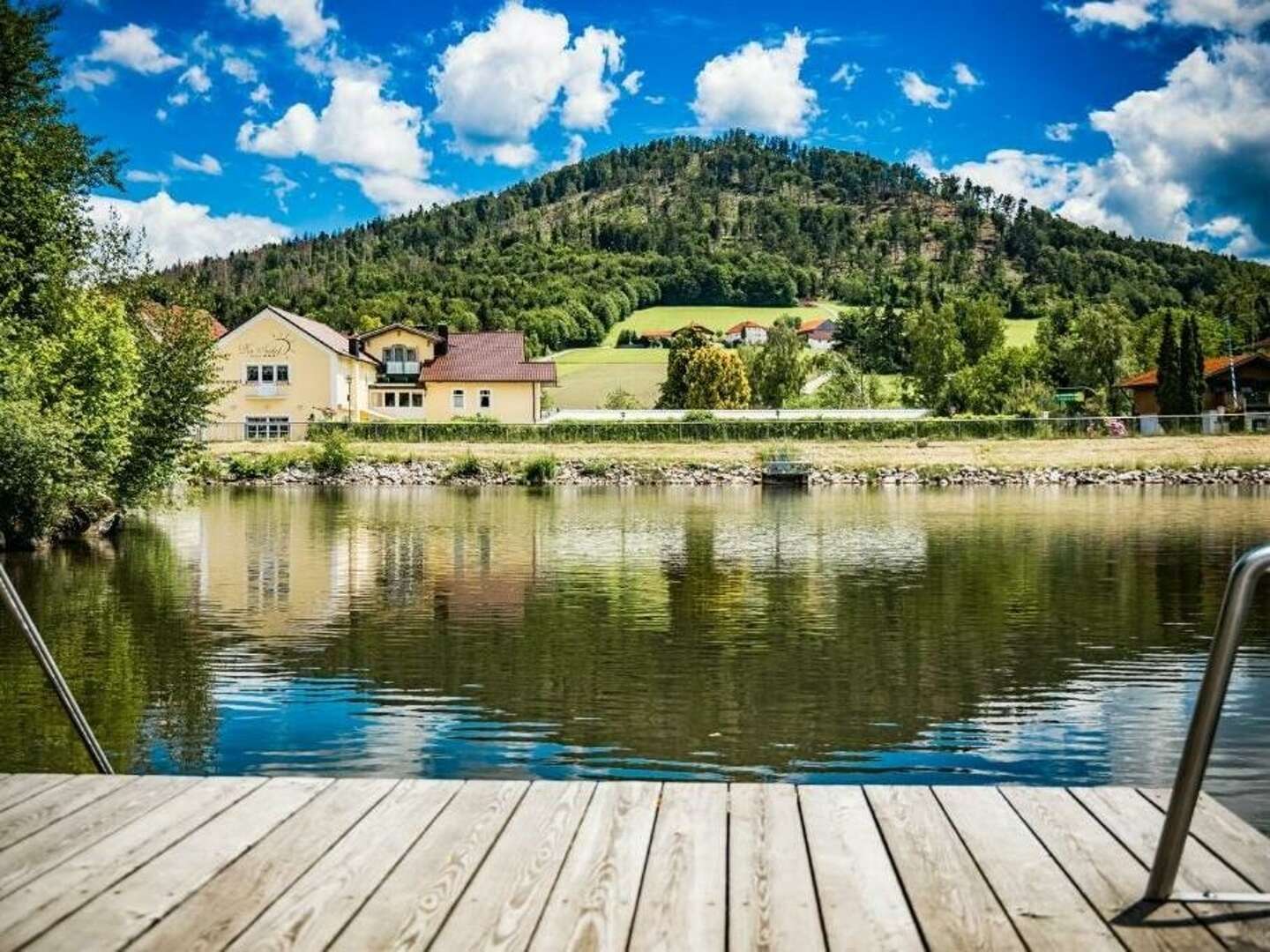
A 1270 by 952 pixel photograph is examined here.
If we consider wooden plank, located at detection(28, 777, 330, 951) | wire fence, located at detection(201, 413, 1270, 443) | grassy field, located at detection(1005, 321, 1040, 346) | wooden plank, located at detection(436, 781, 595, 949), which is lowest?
wooden plank, located at detection(436, 781, 595, 949)

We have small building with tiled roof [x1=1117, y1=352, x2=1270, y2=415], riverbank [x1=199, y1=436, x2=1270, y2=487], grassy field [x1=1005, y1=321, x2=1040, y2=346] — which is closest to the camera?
riverbank [x1=199, y1=436, x2=1270, y2=487]

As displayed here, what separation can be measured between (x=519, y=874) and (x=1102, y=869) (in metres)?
2.10

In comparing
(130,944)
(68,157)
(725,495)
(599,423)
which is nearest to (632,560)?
(68,157)

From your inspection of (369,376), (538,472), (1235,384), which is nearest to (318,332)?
(369,376)

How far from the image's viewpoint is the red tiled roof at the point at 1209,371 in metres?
73.1

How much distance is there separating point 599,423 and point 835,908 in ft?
206

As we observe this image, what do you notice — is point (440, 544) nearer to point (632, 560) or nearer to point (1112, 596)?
point (632, 560)

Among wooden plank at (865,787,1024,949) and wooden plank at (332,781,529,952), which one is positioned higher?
wooden plank at (332,781,529,952)

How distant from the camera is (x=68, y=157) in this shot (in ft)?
106

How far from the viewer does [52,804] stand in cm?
533

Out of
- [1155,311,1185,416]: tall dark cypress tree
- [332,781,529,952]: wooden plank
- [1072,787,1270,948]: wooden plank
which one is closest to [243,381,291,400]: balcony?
[1155,311,1185,416]: tall dark cypress tree

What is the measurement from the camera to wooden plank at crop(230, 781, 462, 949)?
3.89 meters

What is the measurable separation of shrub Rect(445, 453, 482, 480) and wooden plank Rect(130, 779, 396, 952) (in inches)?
2159

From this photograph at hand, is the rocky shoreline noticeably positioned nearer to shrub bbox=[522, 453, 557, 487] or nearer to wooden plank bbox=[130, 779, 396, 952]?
shrub bbox=[522, 453, 557, 487]
